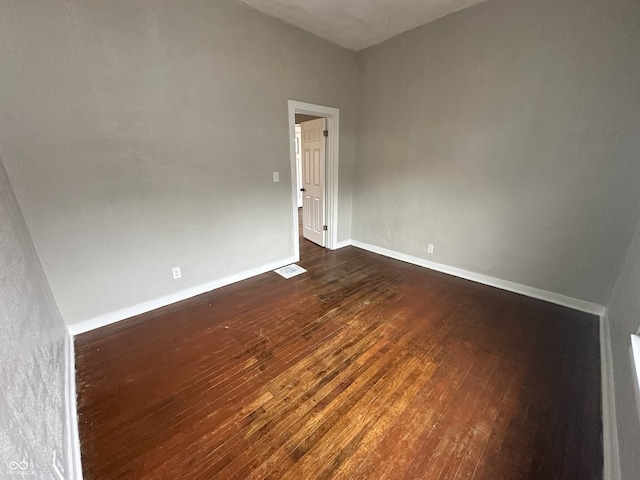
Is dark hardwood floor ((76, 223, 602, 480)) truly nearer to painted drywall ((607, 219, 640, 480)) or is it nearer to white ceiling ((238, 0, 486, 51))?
painted drywall ((607, 219, 640, 480))

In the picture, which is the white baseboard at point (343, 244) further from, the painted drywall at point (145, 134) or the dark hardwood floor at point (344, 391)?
the dark hardwood floor at point (344, 391)

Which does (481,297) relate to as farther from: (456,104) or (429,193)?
(456,104)

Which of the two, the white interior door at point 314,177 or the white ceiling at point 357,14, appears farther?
the white interior door at point 314,177

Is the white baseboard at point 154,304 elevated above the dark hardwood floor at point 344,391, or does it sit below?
above

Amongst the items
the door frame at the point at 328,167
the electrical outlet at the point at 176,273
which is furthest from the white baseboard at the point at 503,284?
the electrical outlet at the point at 176,273

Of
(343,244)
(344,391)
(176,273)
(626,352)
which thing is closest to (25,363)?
(344,391)

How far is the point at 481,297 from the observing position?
2762 millimetres

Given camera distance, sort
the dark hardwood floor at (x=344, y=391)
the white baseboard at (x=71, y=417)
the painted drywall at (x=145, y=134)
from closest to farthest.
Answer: the white baseboard at (x=71, y=417) → the dark hardwood floor at (x=344, y=391) → the painted drywall at (x=145, y=134)

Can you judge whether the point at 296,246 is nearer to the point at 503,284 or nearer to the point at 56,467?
the point at 503,284

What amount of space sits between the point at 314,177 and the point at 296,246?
126 centimetres

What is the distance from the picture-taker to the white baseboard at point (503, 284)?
246 centimetres

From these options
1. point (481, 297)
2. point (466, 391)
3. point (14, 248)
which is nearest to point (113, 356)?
point (14, 248)

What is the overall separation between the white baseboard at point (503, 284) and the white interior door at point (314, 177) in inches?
41.4

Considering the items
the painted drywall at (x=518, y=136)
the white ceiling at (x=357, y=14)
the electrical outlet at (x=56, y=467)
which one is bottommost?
the electrical outlet at (x=56, y=467)
